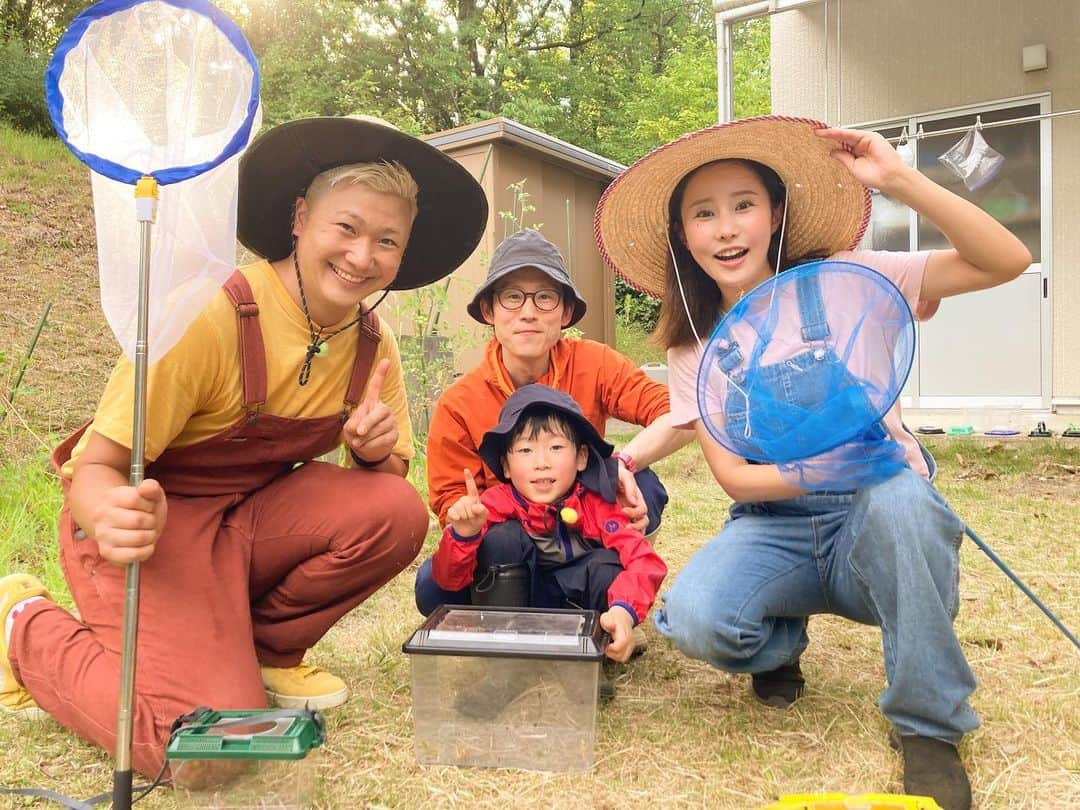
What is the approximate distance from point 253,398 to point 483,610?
736mm

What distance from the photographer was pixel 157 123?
4.89ft

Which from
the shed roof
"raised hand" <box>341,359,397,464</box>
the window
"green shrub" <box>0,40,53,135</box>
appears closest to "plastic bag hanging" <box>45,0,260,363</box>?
"raised hand" <box>341,359,397,464</box>

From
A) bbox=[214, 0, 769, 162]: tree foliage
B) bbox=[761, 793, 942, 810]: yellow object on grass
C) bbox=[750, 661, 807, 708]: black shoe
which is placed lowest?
bbox=[750, 661, 807, 708]: black shoe

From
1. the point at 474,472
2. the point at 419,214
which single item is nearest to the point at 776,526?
the point at 474,472

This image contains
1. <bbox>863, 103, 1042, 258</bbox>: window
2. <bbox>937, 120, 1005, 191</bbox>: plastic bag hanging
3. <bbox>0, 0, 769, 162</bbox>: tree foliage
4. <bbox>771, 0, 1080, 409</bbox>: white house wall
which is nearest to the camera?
<bbox>771, 0, 1080, 409</bbox>: white house wall

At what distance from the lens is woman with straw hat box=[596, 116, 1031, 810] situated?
1631mm

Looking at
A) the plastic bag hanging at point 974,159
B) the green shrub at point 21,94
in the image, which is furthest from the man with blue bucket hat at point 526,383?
the green shrub at point 21,94

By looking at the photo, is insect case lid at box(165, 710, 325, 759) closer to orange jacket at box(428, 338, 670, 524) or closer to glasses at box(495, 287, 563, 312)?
orange jacket at box(428, 338, 670, 524)

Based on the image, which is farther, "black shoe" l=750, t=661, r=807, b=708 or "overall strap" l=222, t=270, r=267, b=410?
"black shoe" l=750, t=661, r=807, b=708

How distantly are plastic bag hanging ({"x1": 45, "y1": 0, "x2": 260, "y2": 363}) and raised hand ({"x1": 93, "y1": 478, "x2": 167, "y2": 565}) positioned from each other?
26 centimetres

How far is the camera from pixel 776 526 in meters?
2.00

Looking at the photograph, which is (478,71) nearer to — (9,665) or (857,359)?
(9,665)

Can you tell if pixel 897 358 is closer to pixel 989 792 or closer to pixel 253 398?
pixel 989 792

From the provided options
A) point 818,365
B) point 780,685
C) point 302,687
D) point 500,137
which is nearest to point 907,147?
point 500,137
